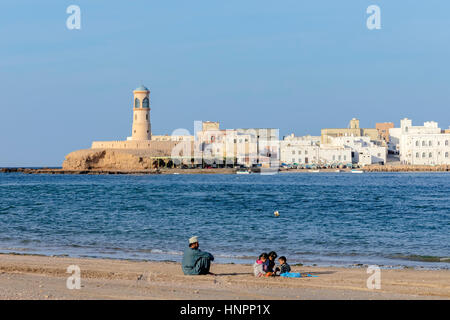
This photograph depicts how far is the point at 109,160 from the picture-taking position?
11719cm

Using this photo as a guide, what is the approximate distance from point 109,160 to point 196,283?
10798 cm

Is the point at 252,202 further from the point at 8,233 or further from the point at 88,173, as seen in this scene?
the point at 88,173

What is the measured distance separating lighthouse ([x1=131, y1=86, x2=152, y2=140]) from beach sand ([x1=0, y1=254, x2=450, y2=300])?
330ft

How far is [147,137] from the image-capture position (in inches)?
4604

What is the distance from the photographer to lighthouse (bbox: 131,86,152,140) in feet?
374

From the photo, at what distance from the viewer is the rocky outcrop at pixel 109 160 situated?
11431cm

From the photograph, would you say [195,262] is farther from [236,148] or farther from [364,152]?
[364,152]

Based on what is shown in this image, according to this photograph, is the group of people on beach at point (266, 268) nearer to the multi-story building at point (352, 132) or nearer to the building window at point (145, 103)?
the building window at point (145, 103)

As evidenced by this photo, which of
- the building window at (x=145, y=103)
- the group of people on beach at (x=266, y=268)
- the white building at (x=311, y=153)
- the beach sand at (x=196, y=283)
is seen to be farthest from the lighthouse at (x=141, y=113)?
the group of people on beach at (x=266, y=268)

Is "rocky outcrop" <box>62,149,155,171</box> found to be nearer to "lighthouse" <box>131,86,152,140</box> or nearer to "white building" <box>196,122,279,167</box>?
"lighthouse" <box>131,86,152,140</box>

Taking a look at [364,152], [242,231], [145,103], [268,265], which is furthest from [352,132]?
[268,265]

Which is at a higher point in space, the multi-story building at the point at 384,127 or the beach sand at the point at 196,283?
the multi-story building at the point at 384,127

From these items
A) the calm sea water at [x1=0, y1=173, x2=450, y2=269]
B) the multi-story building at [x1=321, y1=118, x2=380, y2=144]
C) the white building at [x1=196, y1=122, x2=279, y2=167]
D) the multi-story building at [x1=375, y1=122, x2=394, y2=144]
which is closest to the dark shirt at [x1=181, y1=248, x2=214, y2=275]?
the calm sea water at [x1=0, y1=173, x2=450, y2=269]

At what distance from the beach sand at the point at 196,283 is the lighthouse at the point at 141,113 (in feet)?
330
